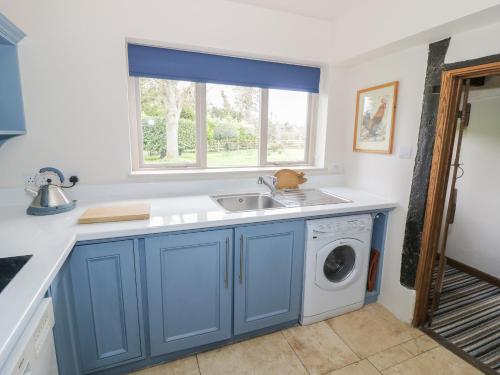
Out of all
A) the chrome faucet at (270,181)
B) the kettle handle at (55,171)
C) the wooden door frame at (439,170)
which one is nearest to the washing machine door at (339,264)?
the wooden door frame at (439,170)

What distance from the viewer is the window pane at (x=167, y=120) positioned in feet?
7.14

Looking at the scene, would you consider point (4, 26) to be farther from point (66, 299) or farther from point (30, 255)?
point (66, 299)

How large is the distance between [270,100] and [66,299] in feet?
6.99

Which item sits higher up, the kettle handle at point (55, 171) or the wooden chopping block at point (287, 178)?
the kettle handle at point (55, 171)

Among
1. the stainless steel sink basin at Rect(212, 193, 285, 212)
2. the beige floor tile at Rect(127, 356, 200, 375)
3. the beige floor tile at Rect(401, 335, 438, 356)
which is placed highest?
the stainless steel sink basin at Rect(212, 193, 285, 212)

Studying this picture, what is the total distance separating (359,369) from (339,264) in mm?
721

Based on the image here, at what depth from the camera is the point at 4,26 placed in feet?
4.59

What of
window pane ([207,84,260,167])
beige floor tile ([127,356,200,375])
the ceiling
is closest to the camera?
beige floor tile ([127,356,200,375])

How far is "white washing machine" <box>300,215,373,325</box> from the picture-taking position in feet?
6.27

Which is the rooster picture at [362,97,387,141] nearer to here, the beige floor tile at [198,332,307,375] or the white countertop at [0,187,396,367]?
the white countertop at [0,187,396,367]

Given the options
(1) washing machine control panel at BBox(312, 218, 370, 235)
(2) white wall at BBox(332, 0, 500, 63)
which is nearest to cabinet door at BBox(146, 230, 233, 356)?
(1) washing machine control panel at BBox(312, 218, 370, 235)

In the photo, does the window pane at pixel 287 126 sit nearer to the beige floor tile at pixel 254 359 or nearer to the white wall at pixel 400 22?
the white wall at pixel 400 22

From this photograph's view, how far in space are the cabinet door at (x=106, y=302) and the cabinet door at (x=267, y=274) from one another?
62cm

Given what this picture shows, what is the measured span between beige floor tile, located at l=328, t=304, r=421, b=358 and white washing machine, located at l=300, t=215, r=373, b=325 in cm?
8
